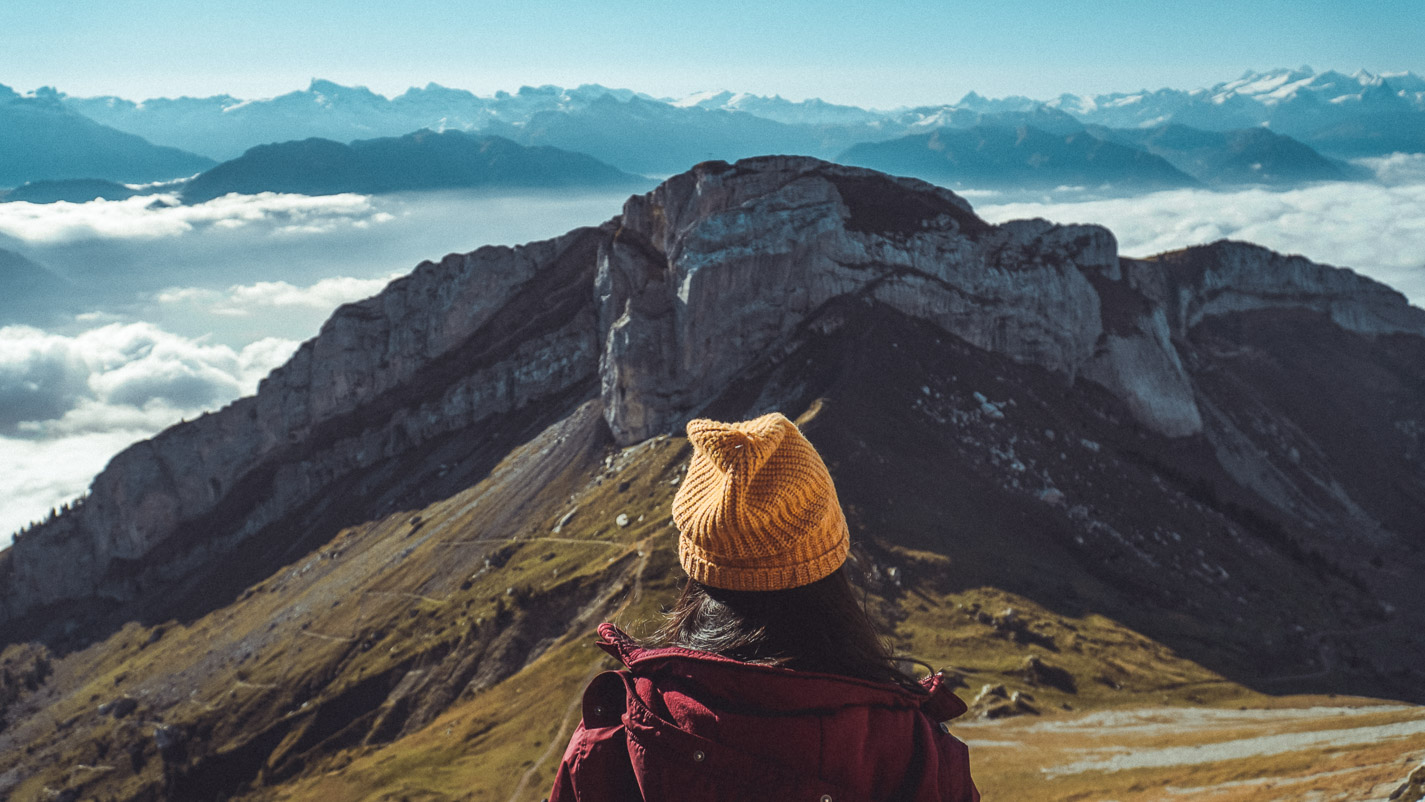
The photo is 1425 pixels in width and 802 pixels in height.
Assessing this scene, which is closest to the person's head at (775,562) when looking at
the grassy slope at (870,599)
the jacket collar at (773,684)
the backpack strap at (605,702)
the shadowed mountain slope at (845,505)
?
the jacket collar at (773,684)

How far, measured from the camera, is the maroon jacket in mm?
5125

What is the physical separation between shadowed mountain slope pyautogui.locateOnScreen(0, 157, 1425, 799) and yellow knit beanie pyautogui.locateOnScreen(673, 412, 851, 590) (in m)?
69.3

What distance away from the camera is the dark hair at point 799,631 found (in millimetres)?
5594

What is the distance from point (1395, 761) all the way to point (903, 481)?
54.7m

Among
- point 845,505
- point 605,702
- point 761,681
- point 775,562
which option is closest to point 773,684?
point 761,681

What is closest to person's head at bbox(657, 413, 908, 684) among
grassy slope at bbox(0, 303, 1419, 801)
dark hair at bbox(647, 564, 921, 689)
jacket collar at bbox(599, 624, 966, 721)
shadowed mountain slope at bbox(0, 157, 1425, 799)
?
dark hair at bbox(647, 564, 921, 689)

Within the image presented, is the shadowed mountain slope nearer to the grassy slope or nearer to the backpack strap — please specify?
the grassy slope

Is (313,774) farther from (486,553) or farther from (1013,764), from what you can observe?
(1013,764)

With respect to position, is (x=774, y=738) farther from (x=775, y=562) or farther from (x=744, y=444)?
(x=744, y=444)

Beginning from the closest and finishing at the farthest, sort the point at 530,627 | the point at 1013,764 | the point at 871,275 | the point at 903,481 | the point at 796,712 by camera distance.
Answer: the point at 796,712, the point at 1013,764, the point at 903,481, the point at 530,627, the point at 871,275

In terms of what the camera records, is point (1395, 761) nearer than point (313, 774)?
Yes

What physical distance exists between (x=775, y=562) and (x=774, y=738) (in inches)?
42.7

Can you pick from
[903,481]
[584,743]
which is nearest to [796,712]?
[584,743]

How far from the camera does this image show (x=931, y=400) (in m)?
120
